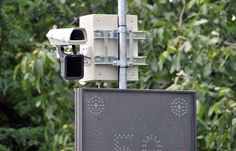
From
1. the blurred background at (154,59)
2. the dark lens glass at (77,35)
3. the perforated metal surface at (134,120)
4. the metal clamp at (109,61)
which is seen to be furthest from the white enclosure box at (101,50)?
the blurred background at (154,59)

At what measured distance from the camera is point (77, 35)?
9227 mm

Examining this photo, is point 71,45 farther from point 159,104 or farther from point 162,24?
point 162,24

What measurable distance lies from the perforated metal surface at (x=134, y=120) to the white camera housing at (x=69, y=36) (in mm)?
790

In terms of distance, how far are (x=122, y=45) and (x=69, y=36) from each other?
1.80ft

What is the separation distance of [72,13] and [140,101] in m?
5.67

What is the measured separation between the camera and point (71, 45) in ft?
30.2

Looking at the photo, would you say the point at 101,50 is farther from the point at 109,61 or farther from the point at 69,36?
the point at 69,36

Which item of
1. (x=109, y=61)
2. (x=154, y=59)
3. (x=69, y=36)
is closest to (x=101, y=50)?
(x=109, y=61)

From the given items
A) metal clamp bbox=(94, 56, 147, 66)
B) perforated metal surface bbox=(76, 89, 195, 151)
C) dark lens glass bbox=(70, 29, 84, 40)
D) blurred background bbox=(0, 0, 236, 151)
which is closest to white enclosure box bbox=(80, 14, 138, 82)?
metal clamp bbox=(94, 56, 147, 66)

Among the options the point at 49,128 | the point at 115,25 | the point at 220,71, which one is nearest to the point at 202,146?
the point at 220,71

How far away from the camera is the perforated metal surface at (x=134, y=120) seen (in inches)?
332

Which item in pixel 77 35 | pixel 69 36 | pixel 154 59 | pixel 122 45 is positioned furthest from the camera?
pixel 154 59

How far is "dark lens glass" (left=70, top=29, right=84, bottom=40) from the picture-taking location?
9.16 meters

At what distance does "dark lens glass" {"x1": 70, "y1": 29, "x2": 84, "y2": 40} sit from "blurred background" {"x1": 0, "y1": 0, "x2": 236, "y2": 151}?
9.24ft
